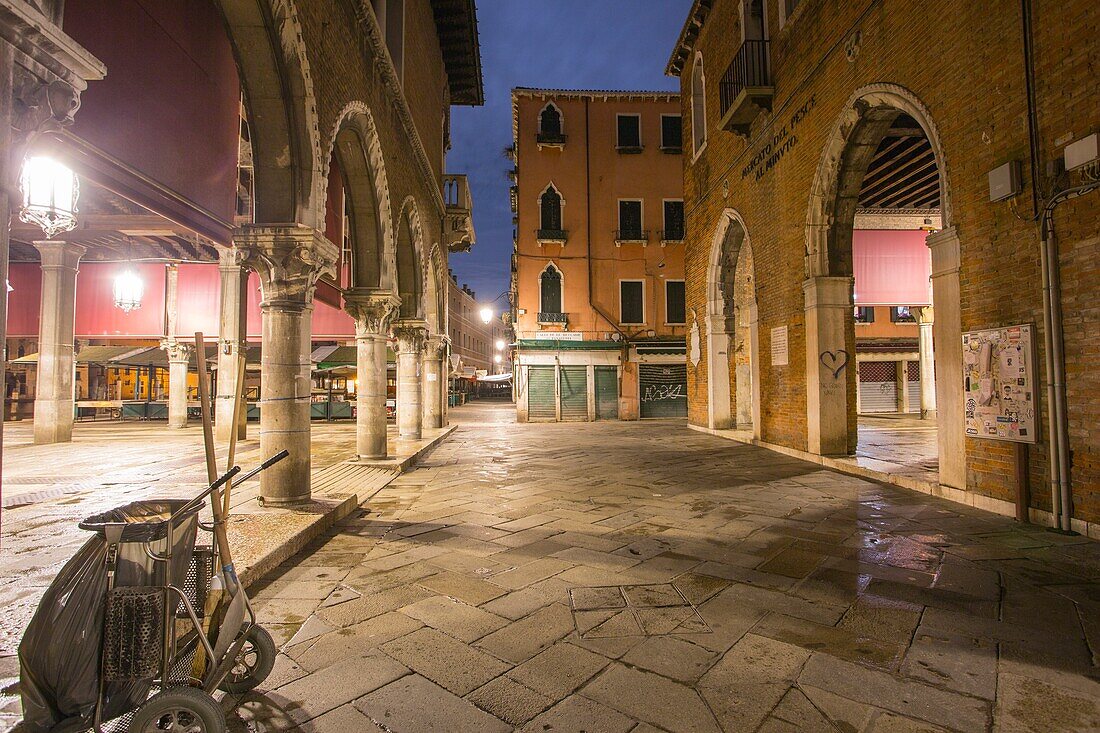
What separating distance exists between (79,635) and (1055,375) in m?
6.39

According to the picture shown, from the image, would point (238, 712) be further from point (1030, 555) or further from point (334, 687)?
point (1030, 555)

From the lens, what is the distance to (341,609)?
3080 mm

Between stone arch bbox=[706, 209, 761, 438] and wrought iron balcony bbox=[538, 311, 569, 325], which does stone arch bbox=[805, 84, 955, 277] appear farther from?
wrought iron balcony bbox=[538, 311, 569, 325]

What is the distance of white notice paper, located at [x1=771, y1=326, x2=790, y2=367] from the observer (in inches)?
366

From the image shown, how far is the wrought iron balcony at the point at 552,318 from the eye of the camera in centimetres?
1931

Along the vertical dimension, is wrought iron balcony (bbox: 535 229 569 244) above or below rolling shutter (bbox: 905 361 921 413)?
above

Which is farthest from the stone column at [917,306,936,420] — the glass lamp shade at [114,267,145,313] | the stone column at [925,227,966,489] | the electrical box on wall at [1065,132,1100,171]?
the glass lamp shade at [114,267,145,313]

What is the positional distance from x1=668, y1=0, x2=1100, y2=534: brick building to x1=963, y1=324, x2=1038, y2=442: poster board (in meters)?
0.02

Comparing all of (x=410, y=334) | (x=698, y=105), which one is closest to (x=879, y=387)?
(x=698, y=105)

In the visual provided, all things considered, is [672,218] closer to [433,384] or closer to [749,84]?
[749,84]

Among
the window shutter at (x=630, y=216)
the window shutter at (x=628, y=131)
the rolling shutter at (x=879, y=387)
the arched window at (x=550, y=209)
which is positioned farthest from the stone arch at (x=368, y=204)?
the rolling shutter at (x=879, y=387)

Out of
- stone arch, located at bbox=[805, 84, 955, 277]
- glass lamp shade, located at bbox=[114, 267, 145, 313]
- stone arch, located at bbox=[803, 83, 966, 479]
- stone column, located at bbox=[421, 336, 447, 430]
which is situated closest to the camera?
stone arch, located at bbox=[805, 84, 955, 277]

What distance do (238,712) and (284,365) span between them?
3.44 meters

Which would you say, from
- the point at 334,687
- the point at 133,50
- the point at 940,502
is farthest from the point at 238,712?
the point at 940,502
